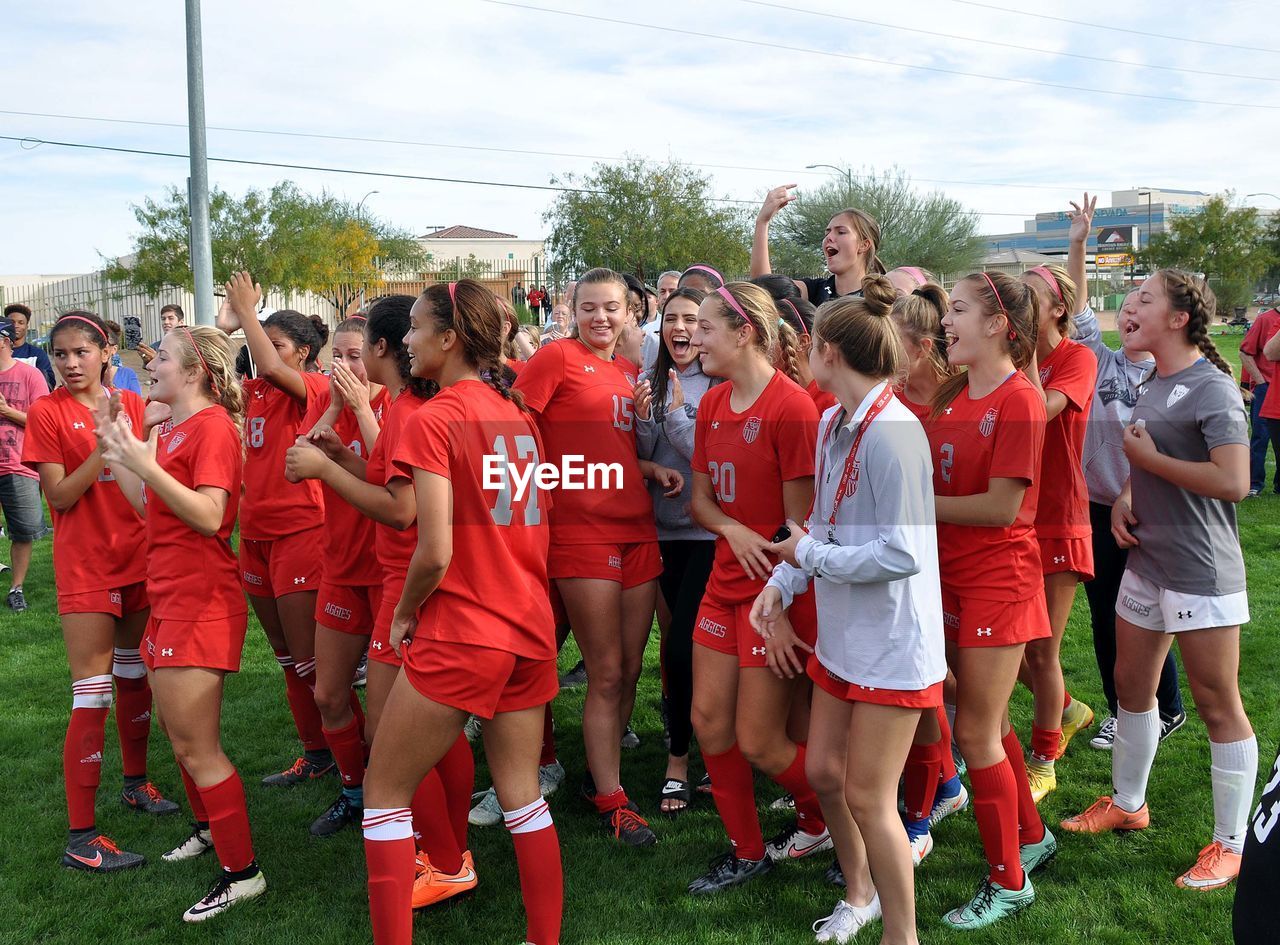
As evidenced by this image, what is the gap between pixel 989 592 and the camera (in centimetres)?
344

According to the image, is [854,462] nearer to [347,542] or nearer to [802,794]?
[802,794]

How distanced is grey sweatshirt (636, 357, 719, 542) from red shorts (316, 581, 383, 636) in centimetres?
129

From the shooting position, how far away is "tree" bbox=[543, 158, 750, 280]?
119ft

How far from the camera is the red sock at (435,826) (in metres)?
3.66

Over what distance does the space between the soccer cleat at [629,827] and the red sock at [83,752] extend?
6.98ft

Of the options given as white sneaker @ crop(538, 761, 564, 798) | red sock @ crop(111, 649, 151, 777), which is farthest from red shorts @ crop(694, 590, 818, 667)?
red sock @ crop(111, 649, 151, 777)

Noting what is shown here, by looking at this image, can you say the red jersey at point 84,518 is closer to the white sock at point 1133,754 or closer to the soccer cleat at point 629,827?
the soccer cleat at point 629,827

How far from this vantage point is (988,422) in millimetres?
3465

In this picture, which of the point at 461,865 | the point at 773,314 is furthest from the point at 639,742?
the point at 773,314

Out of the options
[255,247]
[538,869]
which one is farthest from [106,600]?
[255,247]

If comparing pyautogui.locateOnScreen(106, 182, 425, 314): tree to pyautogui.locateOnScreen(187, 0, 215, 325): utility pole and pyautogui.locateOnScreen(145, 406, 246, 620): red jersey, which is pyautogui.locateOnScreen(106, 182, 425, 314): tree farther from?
pyautogui.locateOnScreen(145, 406, 246, 620): red jersey

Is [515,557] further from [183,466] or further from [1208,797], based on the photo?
[1208,797]

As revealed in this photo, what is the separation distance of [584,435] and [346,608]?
1.22 m

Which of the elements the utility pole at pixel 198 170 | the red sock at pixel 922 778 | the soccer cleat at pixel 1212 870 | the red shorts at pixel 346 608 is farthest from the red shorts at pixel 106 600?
the utility pole at pixel 198 170
